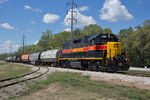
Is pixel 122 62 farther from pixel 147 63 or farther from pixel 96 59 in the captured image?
pixel 147 63

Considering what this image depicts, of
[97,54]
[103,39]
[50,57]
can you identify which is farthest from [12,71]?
[103,39]

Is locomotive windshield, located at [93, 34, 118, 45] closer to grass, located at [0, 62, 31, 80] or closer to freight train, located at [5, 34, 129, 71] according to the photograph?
freight train, located at [5, 34, 129, 71]

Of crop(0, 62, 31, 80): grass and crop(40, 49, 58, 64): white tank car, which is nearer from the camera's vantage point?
crop(0, 62, 31, 80): grass

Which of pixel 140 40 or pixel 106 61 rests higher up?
pixel 140 40

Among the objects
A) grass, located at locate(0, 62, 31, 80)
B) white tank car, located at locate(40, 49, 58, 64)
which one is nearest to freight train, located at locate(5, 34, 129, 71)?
white tank car, located at locate(40, 49, 58, 64)

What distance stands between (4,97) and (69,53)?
1725 centimetres

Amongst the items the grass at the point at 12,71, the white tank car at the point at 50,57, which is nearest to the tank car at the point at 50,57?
the white tank car at the point at 50,57

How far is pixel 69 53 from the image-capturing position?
24375 mm

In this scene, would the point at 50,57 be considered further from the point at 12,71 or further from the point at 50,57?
the point at 12,71

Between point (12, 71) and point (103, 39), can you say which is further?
point (12, 71)

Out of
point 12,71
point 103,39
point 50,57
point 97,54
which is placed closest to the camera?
point 97,54

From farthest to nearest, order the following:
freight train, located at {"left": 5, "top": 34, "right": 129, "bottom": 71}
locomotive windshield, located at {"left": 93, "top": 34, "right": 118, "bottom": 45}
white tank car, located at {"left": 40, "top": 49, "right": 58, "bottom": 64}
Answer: white tank car, located at {"left": 40, "top": 49, "right": 58, "bottom": 64}, locomotive windshield, located at {"left": 93, "top": 34, "right": 118, "bottom": 45}, freight train, located at {"left": 5, "top": 34, "right": 129, "bottom": 71}

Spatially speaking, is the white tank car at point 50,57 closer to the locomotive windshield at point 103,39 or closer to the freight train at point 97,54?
the freight train at point 97,54

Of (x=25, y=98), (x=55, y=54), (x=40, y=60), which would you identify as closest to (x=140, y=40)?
(x=55, y=54)
